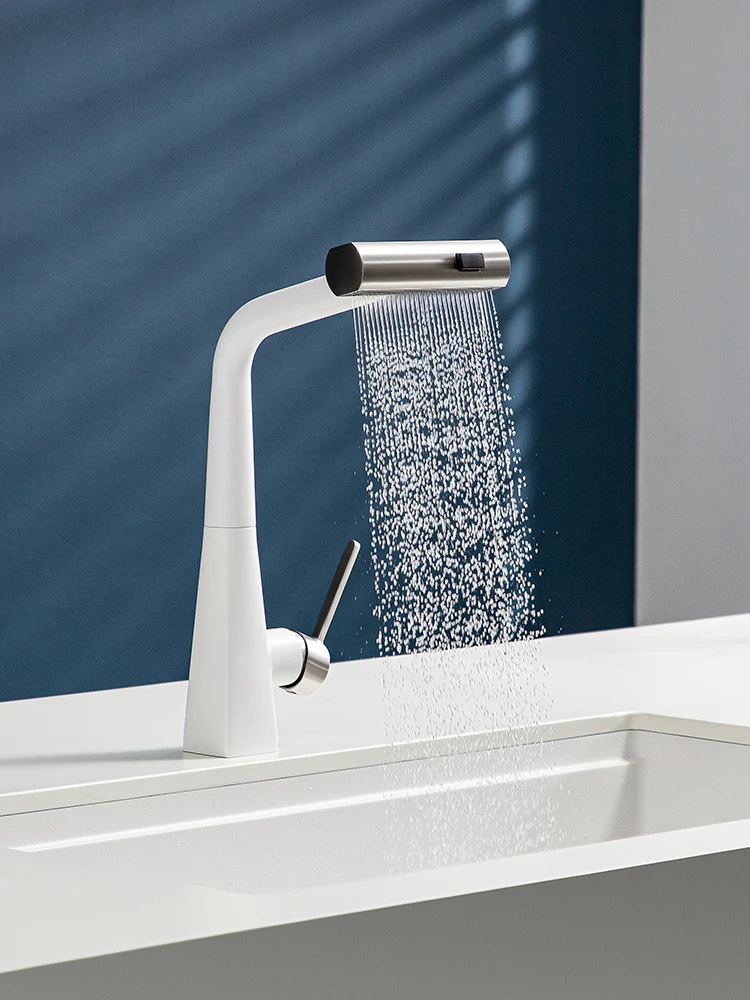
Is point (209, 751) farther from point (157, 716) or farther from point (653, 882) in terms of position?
point (653, 882)

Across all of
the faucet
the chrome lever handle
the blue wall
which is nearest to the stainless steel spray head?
the faucet

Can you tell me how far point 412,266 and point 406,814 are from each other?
15.3 inches

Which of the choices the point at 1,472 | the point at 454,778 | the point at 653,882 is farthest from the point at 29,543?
the point at 653,882

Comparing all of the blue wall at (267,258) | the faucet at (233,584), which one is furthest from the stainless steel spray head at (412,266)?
the blue wall at (267,258)

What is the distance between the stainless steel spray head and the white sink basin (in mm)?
350

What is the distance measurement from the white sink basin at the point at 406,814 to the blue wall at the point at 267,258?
6.07ft

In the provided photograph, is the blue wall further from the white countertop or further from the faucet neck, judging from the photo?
the faucet neck

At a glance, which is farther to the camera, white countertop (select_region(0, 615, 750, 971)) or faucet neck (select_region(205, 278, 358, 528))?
faucet neck (select_region(205, 278, 358, 528))

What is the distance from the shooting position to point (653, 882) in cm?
83

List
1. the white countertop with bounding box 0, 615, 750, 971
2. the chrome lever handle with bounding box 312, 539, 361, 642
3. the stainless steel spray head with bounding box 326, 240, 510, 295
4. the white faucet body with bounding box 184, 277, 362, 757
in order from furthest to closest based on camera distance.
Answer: the chrome lever handle with bounding box 312, 539, 361, 642, the white faucet body with bounding box 184, 277, 362, 757, the stainless steel spray head with bounding box 326, 240, 510, 295, the white countertop with bounding box 0, 615, 750, 971

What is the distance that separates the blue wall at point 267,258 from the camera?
2943mm

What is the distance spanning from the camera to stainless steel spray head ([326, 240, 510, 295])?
3.38 ft

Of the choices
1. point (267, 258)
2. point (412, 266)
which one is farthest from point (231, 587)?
point (267, 258)

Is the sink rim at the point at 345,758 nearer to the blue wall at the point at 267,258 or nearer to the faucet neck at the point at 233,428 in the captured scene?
the faucet neck at the point at 233,428
